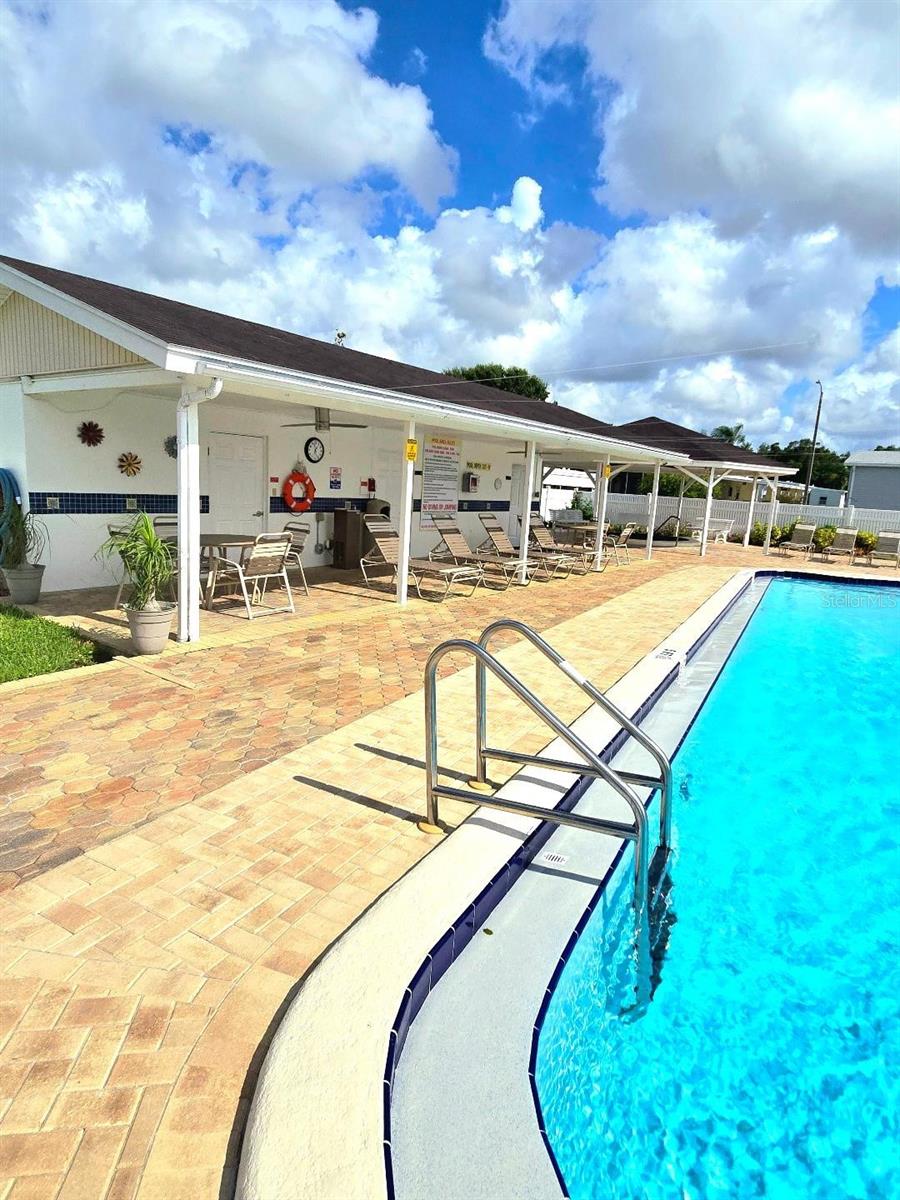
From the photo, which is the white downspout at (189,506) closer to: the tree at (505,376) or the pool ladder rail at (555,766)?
the pool ladder rail at (555,766)

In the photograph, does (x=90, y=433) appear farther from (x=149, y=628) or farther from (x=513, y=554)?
(x=513, y=554)

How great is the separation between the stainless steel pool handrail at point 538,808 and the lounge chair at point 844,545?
20838 millimetres

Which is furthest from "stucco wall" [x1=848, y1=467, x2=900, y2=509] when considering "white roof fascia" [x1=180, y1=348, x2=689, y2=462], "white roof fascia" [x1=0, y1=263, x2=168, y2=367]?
"white roof fascia" [x1=0, y1=263, x2=168, y2=367]

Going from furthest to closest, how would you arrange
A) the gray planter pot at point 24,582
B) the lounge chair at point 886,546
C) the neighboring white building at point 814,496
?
1. the neighboring white building at point 814,496
2. the lounge chair at point 886,546
3. the gray planter pot at point 24,582

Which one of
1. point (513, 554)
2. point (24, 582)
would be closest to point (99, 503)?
point (24, 582)

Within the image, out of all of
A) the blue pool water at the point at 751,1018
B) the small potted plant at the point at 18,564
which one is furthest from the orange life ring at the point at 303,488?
the blue pool water at the point at 751,1018

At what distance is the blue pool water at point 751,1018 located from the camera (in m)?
2.33

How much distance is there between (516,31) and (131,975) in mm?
12900

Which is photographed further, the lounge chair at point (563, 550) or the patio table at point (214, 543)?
the lounge chair at point (563, 550)

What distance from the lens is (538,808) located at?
11.0 ft

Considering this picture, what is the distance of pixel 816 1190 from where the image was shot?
2.27m

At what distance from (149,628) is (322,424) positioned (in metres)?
5.51

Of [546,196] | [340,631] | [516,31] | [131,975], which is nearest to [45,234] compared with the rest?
[546,196]

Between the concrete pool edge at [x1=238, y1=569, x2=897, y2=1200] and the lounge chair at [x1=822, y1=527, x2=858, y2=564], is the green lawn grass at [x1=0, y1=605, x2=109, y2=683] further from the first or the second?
the lounge chair at [x1=822, y1=527, x2=858, y2=564]
